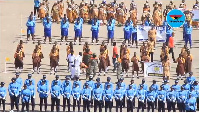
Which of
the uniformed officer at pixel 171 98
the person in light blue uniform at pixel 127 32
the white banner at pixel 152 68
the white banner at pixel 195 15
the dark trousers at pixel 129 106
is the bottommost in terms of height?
the dark trousers at pixel 129 106

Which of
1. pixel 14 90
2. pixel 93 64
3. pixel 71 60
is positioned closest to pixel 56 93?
pixel 14 90

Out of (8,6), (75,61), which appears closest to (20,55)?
(75,61)

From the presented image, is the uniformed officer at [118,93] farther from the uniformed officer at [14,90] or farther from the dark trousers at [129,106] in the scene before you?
the uniformed officer at [14,90]

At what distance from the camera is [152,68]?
155 ft

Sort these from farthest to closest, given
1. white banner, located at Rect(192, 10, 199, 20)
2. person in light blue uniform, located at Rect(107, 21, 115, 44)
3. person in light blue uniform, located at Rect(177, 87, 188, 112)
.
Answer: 1. white banner, located at Rect(192, 10, 199, 20)
2. person in light blue uniform, located at Rect(107, 21, 115, 44)
3. person in light blue uniform, located at Rect(177, 87, 188, 112)

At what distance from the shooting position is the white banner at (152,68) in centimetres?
4709

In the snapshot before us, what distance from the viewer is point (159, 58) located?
52406 mm

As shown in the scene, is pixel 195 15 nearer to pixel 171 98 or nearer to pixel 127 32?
pixel 127 32

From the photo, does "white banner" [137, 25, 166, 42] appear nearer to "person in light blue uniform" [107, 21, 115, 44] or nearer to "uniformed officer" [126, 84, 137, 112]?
"person in light blue uniform" [107, 21, 115, 44]

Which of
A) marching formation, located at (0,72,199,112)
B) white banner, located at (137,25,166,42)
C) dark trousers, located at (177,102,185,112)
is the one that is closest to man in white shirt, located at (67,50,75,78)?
marching formation, located at (0,72,199,112)

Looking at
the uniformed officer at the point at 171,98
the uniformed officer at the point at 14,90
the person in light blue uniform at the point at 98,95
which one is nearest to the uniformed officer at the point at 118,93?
the person in light blue uniform at the point at 98,95

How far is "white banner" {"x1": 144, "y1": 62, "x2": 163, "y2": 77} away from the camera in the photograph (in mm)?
47094

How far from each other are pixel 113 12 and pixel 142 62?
10627mm

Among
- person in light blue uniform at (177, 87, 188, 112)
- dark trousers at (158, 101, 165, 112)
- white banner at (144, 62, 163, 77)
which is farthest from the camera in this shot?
white banner at (144, 62, 163, 77)
